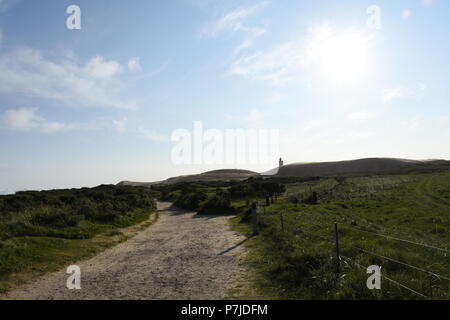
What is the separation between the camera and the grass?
1019 centimetres

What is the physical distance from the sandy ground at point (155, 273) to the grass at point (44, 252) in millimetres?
537

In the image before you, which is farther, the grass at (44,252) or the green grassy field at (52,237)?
the green grassy field at (52,237)

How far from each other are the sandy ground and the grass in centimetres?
54

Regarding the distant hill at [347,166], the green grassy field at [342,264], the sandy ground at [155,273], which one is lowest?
the sandy ground at [155,273]

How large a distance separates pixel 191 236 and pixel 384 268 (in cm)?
1195

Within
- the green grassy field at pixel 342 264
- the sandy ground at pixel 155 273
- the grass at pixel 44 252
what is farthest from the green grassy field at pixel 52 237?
the green grassy field at pixel 342 264

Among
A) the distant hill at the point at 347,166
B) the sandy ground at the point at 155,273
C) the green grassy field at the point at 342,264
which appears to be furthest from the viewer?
the distant hill at the point at 347,166

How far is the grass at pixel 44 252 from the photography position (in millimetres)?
10188

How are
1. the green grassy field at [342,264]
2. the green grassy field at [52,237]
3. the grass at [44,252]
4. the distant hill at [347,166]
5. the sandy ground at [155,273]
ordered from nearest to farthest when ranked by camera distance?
the green grassy field at [342,264]
the sandy ground at [155,273]
the grass at [44,252]
the green grassy field at [52,237]
the distant hill at [347,166]

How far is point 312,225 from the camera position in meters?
15.2

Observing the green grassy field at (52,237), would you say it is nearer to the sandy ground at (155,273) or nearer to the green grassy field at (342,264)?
the sandy ground at (155,273)

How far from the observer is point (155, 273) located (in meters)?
10.4
